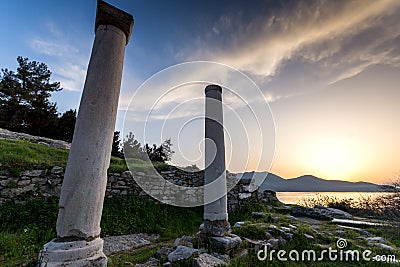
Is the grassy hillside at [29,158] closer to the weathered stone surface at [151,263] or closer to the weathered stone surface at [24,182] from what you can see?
the weathered stone surface at [24,182]

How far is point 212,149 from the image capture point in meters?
5.41

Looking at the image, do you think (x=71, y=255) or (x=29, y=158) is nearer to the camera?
(x=71, y=255)

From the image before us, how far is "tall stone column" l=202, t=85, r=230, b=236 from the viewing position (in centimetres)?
493

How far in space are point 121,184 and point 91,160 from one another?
6.19 meters

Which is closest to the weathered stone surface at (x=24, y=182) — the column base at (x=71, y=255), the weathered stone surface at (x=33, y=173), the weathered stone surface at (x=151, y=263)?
the weathered stone surface at (x=33, y=173)

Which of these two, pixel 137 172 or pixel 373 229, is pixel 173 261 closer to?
pixel 137 172

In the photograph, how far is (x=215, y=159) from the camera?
212 inches

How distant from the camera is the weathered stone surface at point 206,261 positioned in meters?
3.40

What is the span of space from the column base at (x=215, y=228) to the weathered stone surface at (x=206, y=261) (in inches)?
32.4

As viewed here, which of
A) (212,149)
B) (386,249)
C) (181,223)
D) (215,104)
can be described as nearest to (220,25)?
(215,104)

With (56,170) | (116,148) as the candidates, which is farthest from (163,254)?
(116,148)

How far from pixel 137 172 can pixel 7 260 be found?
5369 mm

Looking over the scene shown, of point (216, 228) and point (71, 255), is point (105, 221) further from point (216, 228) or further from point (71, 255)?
point (71, 255)

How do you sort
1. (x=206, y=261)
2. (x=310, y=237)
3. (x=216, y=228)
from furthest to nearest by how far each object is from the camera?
(x=310, y=237) → (x=216, y=228) → (x=206, y=261)
